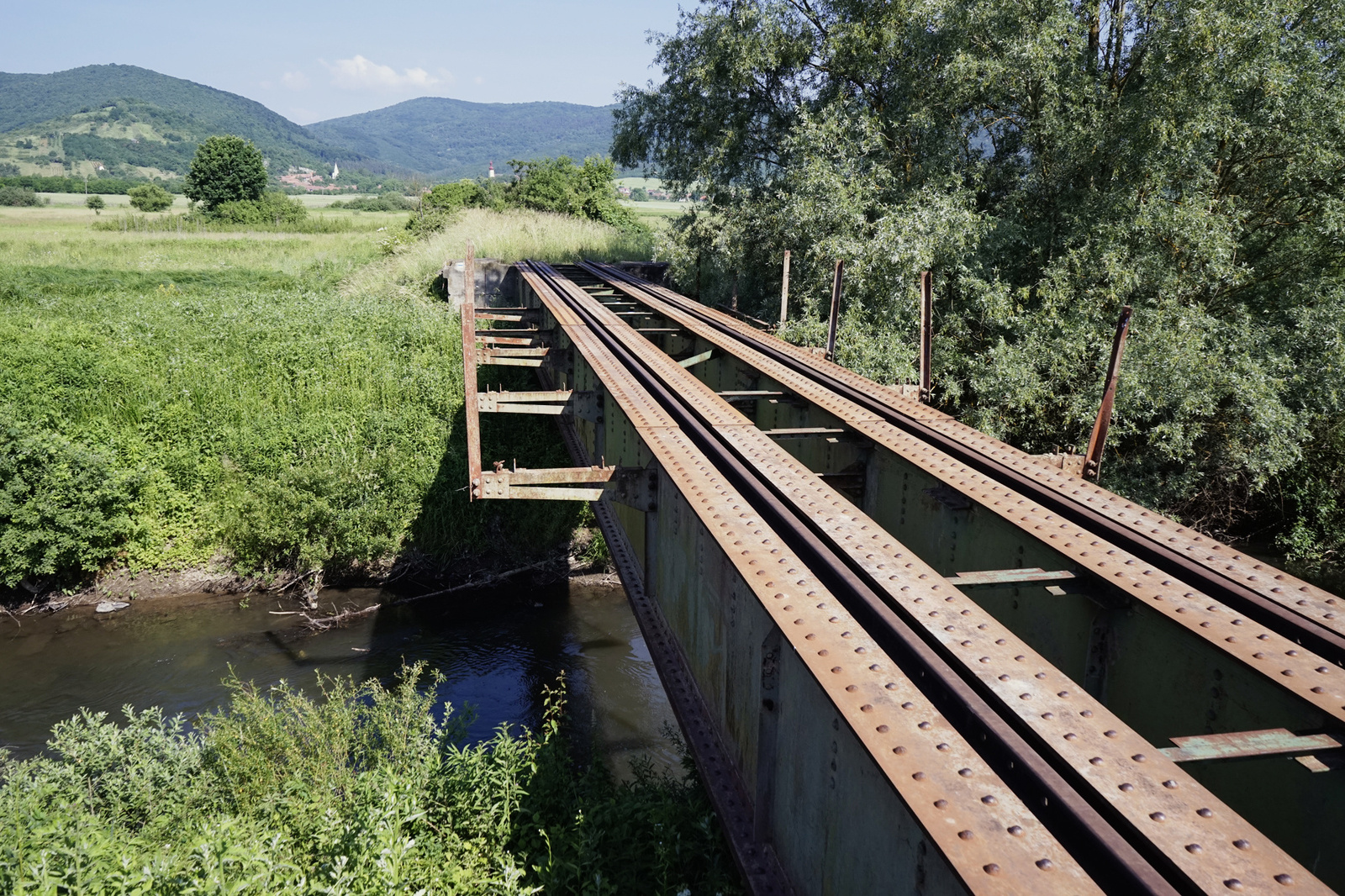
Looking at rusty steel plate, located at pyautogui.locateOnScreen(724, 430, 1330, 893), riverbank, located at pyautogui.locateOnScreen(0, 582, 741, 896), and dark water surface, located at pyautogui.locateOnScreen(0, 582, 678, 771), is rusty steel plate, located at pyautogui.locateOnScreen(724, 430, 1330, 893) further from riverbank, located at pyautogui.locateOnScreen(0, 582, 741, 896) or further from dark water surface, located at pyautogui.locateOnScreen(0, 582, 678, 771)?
dark water surface, located at pyautogui.locateOnScreen(0, 582, 678, 771)

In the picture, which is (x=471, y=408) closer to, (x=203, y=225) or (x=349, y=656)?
(x=349, y=656)

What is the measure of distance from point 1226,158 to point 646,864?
Answer: 13.7 m

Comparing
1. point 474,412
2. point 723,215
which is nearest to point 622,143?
point 723,215

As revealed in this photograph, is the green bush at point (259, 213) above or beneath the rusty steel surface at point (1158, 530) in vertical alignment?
above

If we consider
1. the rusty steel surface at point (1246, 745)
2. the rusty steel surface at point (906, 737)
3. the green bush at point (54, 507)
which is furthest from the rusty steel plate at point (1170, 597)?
the green bush at point (54, 507)

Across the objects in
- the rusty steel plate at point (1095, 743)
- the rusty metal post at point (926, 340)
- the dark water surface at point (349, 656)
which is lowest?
Answer: the dark water surface at point (349, 656)

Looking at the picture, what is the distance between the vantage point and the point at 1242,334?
1117 centimetres

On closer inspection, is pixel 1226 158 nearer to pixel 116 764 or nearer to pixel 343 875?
pixel 343 875

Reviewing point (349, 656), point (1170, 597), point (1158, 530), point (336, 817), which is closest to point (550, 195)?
point (349, 656)

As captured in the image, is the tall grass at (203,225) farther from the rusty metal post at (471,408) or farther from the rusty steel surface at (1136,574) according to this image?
the rusty steel surface at (1136,574)

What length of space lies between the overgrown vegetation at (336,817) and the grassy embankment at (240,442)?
5.74 meters

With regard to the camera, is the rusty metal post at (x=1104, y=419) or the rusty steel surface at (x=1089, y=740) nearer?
the rusty steel surface at (x=1089, y=740)

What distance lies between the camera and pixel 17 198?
3356 inches

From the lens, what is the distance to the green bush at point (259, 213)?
186 ft
